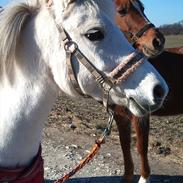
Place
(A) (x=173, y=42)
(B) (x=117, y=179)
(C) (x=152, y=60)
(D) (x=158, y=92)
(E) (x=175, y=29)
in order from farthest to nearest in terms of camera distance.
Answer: (E) (x=175, y=29)
(A) (x=173, y=42)
(C) (x=152, y=60)
(B) (x=117, y=179)
(D) (x=158, y=92)

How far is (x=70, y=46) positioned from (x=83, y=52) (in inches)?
2.8

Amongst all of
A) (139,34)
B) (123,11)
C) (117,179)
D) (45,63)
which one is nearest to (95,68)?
(45,63)

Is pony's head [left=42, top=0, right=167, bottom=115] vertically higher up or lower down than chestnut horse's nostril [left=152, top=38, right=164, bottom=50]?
higher up

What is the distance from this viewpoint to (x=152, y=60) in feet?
17.1

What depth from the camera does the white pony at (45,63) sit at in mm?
2174

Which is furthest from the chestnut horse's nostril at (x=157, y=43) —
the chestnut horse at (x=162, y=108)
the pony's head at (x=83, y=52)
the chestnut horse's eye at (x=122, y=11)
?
the pony's head at (x=83, y=52)

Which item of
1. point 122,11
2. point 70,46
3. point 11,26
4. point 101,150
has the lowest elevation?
point 101,150

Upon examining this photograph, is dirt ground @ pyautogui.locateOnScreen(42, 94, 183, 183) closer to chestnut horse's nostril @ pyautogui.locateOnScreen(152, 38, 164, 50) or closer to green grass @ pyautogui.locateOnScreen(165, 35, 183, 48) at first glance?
chestnut horse's nostril @ pyautogui.locateOnScreen(152, 38, 164, 50)

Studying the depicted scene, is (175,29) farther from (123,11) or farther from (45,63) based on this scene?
(45,63)

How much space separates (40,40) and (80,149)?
3.52 meters

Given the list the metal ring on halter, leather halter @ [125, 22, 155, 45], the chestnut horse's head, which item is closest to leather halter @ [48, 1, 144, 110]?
the metal ring on halter

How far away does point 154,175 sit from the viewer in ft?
16.3

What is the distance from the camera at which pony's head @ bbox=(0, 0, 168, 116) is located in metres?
2.16

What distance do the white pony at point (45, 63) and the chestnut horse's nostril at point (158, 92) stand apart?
6 cm
